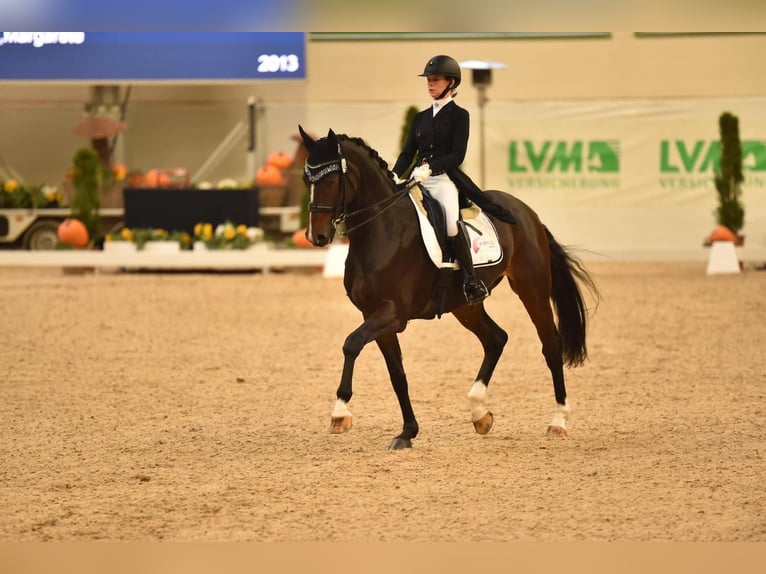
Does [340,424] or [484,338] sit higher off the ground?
[484,338]

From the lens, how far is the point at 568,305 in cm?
633

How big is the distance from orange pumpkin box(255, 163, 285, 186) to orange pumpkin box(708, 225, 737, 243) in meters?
6.47

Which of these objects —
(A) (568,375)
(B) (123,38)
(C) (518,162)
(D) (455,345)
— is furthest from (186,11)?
(C) (518,162)

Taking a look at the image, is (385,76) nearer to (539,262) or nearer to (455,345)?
(455,345)

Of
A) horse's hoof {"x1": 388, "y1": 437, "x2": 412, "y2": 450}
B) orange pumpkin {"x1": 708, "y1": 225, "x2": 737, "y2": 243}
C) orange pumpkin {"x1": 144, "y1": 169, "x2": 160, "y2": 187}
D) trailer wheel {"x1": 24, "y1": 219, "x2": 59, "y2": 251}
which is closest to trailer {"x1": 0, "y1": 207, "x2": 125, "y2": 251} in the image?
trailer wheel {"x1": 24, "y1": 219, "x2": 59, "y2": 251}

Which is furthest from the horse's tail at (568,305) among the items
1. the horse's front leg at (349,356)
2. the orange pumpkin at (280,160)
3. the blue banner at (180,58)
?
the orange pumpkin at (280,160)

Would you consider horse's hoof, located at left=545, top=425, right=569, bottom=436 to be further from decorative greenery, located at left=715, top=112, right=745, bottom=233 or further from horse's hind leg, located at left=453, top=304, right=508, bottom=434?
decorative greenery, located at left=715, top=112, right=745, bottom=233

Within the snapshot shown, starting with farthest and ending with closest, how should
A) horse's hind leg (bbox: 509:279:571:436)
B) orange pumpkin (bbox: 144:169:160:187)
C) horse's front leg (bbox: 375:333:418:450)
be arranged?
orange pumpkin (bbox: 144:169:160:187), horse's hind leg (bbox: 509:279:571:436), horse's front leg (bbox: 375:333:418:450)

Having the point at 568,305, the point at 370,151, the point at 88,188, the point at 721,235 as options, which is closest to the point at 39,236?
the point at 88,188

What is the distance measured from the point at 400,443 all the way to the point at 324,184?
1.31 meters

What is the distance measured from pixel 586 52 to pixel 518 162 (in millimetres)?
2462

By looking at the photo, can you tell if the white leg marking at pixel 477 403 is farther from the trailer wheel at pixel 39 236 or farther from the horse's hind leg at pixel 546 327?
the trailer wheel at pixel 39 236

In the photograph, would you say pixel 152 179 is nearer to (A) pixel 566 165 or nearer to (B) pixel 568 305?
(A) pixel 566 165

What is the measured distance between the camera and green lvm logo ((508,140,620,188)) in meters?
17.8
